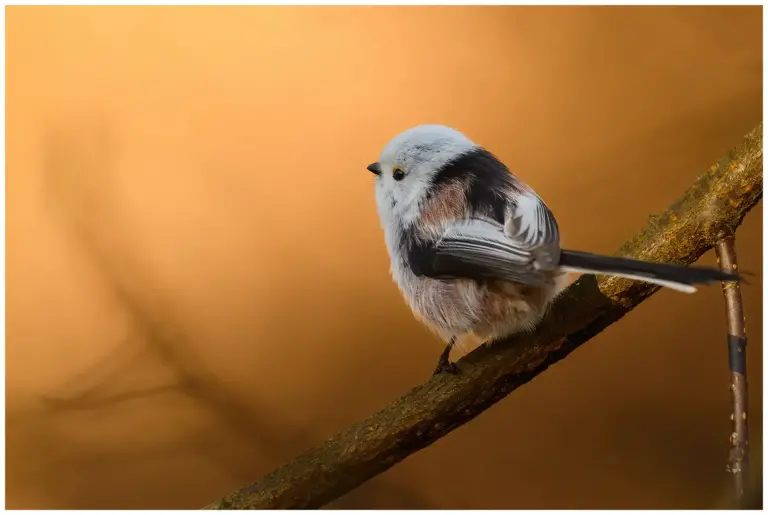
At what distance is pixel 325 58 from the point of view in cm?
154

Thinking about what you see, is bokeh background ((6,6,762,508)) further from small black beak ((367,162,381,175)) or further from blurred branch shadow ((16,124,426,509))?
small black beak ((367,162,381,175))

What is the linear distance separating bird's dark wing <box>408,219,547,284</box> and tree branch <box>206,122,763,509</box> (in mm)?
168

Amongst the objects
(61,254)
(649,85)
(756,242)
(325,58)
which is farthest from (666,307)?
(61,254)

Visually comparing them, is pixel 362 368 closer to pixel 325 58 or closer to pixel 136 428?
pixel 136 428

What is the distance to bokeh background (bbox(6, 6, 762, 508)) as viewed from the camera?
1.48 metres

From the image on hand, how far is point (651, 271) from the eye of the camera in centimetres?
99

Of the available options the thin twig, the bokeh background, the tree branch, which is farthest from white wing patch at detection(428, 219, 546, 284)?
the thin twig

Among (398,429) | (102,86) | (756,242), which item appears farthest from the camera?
(102,86)

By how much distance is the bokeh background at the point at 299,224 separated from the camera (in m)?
1.48

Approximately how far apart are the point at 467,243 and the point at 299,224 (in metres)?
0.55

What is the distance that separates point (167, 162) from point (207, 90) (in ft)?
0.62

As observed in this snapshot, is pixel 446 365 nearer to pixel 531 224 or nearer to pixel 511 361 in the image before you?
pixel 511 361

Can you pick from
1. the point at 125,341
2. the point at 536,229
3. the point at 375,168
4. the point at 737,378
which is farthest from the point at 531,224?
the point at 125,341

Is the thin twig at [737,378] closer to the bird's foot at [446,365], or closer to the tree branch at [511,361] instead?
the tree branch at [511,361]
